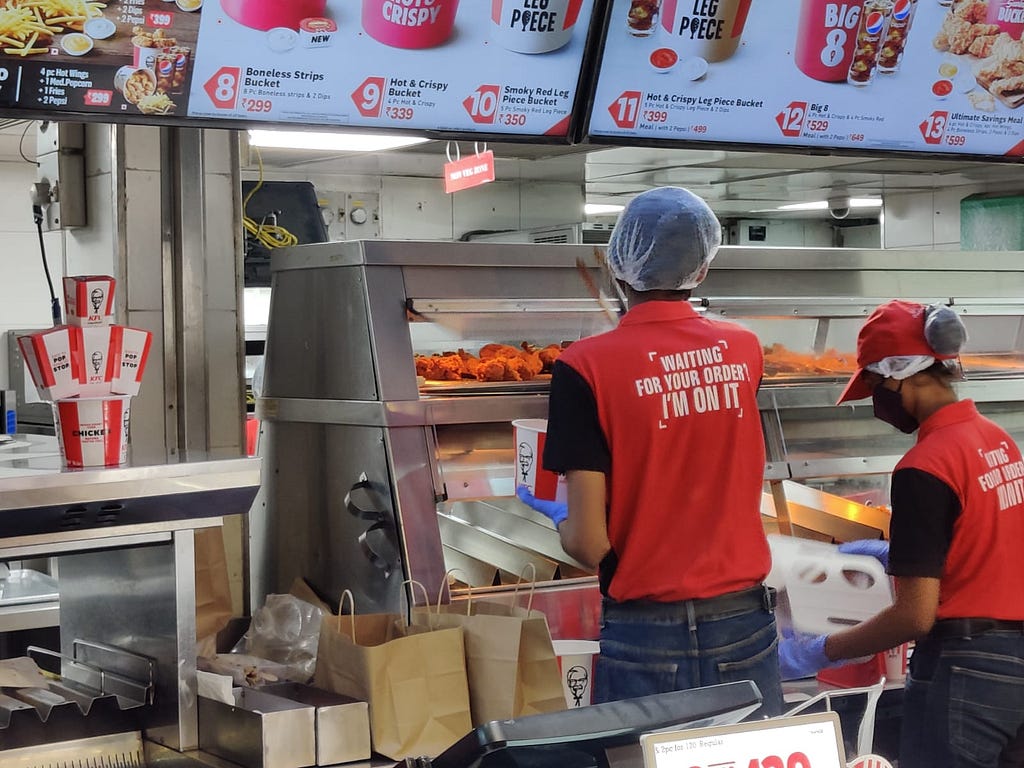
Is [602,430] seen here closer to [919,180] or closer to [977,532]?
[977,532]

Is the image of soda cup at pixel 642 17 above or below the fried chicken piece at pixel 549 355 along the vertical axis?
above

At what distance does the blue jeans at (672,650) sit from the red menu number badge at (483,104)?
1401 mm

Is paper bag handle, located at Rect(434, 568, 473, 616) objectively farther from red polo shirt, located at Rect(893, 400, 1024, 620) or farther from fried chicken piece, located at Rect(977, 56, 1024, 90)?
fried chicken piece, located at Rect(977, 56, 1024, 90)

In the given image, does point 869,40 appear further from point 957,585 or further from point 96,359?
point 96,359

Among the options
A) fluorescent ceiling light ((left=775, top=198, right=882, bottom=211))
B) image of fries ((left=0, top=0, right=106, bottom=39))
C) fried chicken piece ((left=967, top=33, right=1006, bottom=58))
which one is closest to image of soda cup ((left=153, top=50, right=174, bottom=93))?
image of fries ((left=0, top=0, right=106, bottom=39))

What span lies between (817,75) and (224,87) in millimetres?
1776

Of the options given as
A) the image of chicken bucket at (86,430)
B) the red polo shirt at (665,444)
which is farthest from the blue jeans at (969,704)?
the image of chicken bucket at (86,430)

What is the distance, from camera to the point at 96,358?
244 cm

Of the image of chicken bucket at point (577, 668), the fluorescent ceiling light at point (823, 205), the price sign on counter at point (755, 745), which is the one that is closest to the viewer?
the price sign on counter at point (755, 745)

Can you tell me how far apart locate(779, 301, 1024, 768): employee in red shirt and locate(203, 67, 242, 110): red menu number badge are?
170 centimetres

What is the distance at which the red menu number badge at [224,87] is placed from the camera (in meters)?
2.97

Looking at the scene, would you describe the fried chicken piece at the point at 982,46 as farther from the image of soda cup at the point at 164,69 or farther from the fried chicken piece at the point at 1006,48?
the image of soda cup at the point at 164,69

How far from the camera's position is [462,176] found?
571 centimetres

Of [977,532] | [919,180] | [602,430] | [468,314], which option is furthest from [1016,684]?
[919,180]
